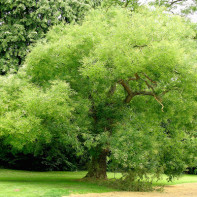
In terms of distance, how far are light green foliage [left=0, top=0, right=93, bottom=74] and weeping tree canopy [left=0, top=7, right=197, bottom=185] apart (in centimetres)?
574

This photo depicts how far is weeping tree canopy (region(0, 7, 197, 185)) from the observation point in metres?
14.0

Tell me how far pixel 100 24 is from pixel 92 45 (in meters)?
1.38

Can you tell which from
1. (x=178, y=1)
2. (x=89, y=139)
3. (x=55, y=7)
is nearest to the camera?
(x=89, y=139)

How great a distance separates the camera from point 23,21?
24188 millimetres

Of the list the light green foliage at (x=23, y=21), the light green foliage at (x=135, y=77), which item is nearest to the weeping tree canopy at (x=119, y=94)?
the light green foliage at (x=135, y=77)

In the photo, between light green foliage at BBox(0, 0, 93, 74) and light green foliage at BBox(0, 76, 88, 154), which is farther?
light green foliage at BBox(0, 0, 93, 74)

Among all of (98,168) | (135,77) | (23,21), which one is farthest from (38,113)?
(23,21)

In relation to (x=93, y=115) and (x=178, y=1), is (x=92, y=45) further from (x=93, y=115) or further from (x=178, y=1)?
(x=178, y=1)

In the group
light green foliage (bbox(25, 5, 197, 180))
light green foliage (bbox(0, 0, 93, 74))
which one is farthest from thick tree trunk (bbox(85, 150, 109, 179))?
light green foliage (bbox(0, 0, 93, 74))

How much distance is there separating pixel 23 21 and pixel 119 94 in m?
10.9

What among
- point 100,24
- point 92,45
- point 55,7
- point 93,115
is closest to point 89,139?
point 93,115

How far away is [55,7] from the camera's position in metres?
24.1

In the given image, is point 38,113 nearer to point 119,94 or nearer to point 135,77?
point 135,77

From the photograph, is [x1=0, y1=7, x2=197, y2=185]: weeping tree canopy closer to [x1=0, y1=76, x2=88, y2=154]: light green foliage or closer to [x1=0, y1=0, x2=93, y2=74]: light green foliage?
[x1=0, y1=76, x2=88, y2=154]: light green foliage
